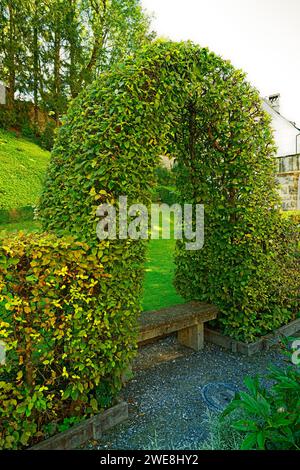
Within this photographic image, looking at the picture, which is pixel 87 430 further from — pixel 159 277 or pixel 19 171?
pixel 19 171

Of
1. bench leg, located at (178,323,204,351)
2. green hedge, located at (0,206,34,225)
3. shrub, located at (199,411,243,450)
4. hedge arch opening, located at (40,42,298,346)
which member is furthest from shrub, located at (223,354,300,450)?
green hedge, located at (0,206,34,225)

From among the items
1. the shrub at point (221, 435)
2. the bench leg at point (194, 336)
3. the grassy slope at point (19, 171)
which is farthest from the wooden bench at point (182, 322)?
the grassy slope at point (19, 171)

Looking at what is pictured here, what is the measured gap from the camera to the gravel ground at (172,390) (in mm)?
2631

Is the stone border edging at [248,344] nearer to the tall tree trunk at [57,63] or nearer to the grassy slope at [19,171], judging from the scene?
the grassy slope at [19,171]

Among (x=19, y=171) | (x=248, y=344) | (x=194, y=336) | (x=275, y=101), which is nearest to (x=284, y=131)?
(x=275, y=101)

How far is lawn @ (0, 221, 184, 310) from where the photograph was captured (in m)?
5.74

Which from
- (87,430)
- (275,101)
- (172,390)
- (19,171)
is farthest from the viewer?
(275,101)

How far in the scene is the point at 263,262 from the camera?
4.36 m

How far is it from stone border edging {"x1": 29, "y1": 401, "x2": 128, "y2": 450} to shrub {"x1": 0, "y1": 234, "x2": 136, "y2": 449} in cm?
9

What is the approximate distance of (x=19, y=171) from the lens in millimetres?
10992

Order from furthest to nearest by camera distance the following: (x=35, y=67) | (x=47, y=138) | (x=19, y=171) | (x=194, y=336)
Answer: (x=35, y=67) → (x=47, y=138) → (x=19, y=171) → (x=194, y=336)

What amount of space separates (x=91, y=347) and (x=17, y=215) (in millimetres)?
7568

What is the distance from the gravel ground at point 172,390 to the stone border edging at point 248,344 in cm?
9

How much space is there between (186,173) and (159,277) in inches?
126
